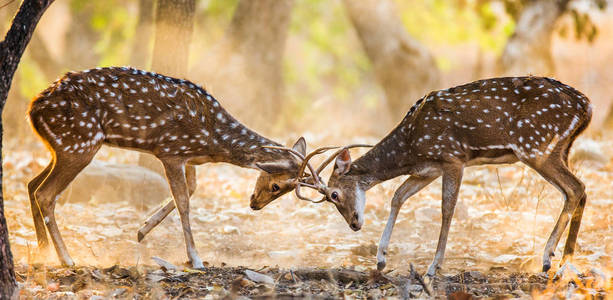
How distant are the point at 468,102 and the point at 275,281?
294 cm

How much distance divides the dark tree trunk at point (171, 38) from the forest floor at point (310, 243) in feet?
6.32

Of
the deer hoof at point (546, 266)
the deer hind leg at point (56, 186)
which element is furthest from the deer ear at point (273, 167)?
the deer hoof at point (546, 266)

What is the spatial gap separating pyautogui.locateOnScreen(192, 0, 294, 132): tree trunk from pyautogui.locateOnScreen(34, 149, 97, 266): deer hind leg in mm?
8467

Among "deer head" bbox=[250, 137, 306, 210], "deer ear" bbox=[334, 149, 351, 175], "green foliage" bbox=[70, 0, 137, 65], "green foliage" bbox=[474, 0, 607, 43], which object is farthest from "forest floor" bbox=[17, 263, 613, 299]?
"green foliage" bbox=[70, 0, 137, 65]

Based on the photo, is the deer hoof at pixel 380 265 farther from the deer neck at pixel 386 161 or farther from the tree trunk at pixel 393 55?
the tree trunk at pixel 393 55

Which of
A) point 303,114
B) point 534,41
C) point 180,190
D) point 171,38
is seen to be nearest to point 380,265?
point 180,190

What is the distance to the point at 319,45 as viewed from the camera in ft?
88.6

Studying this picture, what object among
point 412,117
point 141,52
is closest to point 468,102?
point 412,117

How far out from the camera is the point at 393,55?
1819cm

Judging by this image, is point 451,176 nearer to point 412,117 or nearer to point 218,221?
point 412,117

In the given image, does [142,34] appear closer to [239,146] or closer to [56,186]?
[239,146]

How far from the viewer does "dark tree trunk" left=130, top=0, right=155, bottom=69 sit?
17938mm

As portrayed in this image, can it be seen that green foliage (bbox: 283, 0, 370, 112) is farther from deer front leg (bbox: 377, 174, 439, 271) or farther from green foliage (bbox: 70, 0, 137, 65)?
deer front leg (bbox: 377, 174, 439, 271)

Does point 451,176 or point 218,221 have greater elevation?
point 451,176
